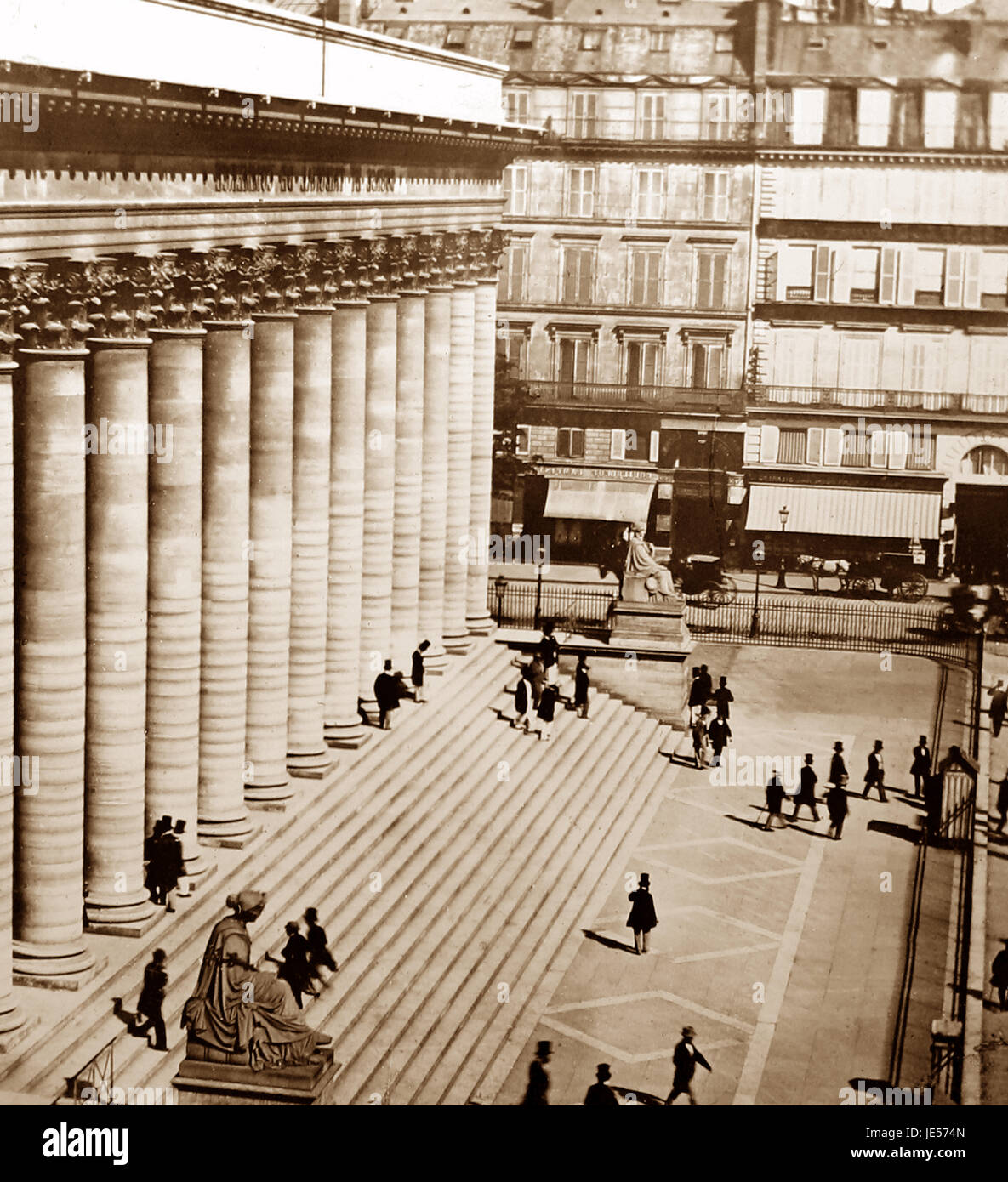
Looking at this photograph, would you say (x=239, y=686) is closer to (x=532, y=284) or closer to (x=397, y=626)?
(x=397, y=626)

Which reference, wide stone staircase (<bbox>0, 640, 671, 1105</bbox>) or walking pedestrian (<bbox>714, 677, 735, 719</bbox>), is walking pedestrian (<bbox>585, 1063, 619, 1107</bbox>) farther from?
walking pedestrian (<bbox>714, 677, 735, 719</bbox>)

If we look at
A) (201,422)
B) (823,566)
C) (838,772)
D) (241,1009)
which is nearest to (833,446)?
(823,566)

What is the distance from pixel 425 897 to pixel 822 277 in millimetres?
41262

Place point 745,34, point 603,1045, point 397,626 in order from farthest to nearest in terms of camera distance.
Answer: point 745,34, point 397,626, point 603,1045

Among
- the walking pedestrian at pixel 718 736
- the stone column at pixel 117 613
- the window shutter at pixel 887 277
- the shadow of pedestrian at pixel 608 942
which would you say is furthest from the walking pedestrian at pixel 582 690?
the window shutter at pixel 887 277

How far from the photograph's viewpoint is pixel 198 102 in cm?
3177

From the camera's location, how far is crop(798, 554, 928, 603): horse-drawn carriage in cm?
7019

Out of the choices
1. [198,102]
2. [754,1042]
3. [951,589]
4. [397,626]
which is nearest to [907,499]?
[951,589]

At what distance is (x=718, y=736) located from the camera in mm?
50031

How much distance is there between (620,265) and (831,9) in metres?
10.4

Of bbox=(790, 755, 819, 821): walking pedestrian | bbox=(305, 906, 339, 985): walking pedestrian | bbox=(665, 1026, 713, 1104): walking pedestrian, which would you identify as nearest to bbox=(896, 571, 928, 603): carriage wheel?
bbox=(790, 755, 819, 821): walking pedestrian

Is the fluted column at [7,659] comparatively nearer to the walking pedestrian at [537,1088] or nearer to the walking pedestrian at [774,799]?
the walking pedestrian at [537,1088]

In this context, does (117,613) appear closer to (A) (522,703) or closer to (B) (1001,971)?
(B) (1001,971)

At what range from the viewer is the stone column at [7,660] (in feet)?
90.9
